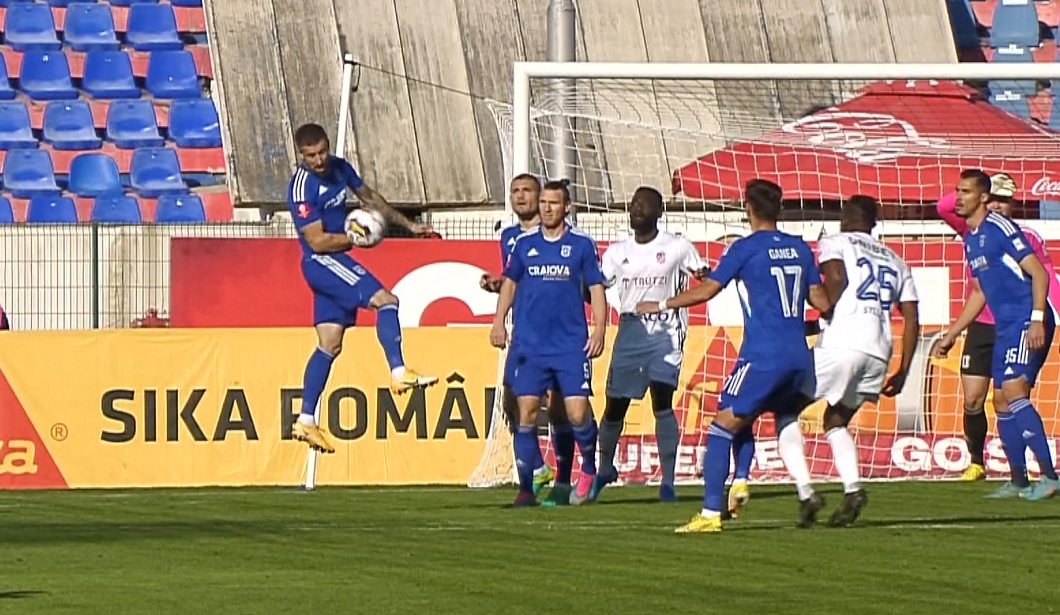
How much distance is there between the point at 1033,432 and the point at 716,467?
3782 mm

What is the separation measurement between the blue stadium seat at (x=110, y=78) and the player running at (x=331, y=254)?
1475 centimetres

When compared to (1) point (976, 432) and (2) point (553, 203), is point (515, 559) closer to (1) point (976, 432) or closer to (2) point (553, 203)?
(2) point (553, 203)

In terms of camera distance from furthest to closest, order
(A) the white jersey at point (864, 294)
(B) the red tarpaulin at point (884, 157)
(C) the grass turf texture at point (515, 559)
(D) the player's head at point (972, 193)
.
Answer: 1. (B) the red tarpaulin at point (884, 157)
2. (D) the player's head at point (972, 193)
3. (A) the white jersey at point (864, 294)
4. (C) the grass turf texture at point (515, 559)

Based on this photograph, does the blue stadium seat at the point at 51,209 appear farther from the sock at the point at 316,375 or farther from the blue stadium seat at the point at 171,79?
the sock at the point at 316,375

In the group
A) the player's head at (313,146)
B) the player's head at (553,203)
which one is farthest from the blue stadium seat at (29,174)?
the player's head at (553,203)

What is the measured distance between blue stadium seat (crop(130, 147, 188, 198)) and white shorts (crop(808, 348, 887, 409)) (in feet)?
51.2

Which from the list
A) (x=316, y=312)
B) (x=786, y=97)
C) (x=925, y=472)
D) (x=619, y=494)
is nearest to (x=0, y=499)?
(x=316, y=312)

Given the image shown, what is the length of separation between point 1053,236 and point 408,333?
7.45m

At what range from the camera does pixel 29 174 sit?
26094 millimetres

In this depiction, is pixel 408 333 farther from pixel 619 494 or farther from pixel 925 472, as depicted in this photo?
pixel 925 472

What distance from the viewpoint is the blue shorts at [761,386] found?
1065 centimetres

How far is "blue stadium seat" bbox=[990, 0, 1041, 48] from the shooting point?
2886cm

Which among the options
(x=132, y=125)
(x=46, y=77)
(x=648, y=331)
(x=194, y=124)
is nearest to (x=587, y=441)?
(x=648, y=331)

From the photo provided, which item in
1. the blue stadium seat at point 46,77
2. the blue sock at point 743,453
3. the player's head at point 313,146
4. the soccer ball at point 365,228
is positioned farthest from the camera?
the blue stadium seat at point 46,77
